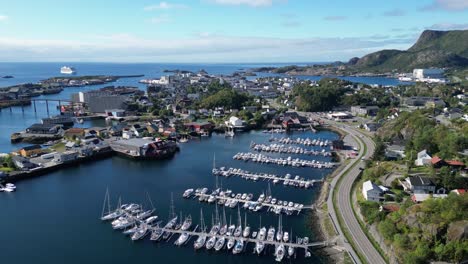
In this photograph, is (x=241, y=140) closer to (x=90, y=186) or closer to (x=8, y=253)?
(x=90, y=186)

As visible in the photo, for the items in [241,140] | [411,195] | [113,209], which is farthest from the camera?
[241,140]

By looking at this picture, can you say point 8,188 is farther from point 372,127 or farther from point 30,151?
point 372,127

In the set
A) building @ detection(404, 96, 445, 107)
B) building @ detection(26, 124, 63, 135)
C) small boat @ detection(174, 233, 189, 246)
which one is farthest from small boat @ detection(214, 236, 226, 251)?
building @ detection(404, 96, 445, 107)

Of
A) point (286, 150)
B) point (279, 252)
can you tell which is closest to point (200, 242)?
point (279, 252)

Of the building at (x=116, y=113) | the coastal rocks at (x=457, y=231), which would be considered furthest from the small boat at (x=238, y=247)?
the building at (x=116, y=113)

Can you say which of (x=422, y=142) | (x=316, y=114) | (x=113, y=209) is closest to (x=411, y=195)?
(x=422, y=142)

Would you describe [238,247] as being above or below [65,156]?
below

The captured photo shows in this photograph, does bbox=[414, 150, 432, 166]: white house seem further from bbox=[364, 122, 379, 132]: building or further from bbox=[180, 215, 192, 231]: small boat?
bbox=[180, 215, 192, 231]: small boat
